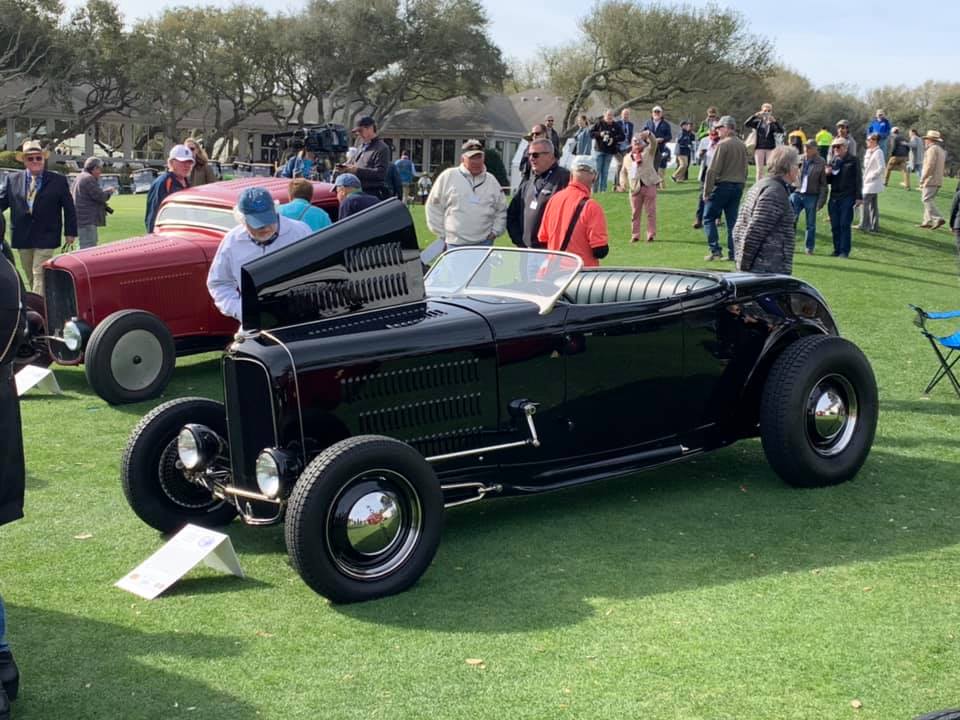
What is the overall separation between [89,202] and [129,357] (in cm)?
659

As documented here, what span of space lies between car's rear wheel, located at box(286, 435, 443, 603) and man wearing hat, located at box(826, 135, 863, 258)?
44.5 ft

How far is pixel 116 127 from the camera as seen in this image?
229 ft

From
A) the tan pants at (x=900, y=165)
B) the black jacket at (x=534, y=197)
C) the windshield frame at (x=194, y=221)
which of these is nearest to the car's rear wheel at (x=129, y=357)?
the windshield frame at (x=194, y=221)

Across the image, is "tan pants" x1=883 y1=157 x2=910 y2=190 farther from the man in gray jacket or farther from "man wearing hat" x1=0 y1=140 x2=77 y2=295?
"man wearing hat" x1=0 y1=140 x2=77 y2=295

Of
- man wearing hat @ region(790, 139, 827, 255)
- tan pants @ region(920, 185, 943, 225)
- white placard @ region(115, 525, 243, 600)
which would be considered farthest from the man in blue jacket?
white placard @ region(115, 525, 243, 600)

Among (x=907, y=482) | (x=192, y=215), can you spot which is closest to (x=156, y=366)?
(x=192, y=215)

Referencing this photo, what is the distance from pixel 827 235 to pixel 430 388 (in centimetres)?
1518

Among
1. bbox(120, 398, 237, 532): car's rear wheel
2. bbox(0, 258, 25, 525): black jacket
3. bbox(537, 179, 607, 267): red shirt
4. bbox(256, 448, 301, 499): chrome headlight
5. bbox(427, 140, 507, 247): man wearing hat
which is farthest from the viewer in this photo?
bbox(427, 140, 507, 247): man wearing hat

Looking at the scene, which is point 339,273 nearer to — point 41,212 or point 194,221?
point 194,221

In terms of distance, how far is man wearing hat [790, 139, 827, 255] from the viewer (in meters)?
16.4

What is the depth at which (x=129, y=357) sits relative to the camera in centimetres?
888

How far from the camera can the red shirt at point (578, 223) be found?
7930 millimetres

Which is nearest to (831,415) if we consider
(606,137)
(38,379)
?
(38,379)

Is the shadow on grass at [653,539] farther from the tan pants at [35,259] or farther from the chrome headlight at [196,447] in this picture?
the tan pants at [35,259]
